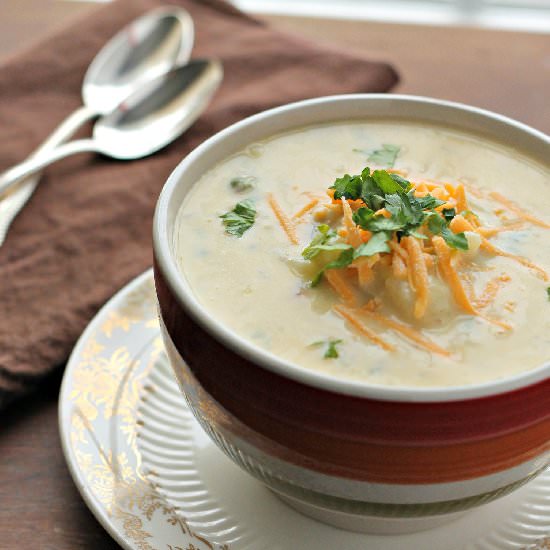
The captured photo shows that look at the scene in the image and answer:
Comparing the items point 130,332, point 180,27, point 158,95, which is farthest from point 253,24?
point 130,332

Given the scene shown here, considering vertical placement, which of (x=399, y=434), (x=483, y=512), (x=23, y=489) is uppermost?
(x=399, y=434)

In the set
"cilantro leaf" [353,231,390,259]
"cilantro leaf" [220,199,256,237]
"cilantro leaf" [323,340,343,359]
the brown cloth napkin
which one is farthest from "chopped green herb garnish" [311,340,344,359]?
the brown cloth napkin

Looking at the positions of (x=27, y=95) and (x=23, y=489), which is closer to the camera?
(x=23, y=489)

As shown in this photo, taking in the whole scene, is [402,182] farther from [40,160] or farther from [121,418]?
[40,160]

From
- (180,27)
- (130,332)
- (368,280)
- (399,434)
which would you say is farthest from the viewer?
(180,27)

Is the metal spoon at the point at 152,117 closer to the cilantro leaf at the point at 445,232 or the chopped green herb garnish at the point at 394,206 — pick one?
the chopped green herb garnish at the point at 394,206

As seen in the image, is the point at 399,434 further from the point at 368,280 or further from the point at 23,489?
the point at 23,489

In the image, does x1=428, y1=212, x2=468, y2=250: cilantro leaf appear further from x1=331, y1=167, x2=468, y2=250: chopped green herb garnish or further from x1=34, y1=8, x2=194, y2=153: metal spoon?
x1=34, y1=8, x2=194, y2=153: metal spoon
